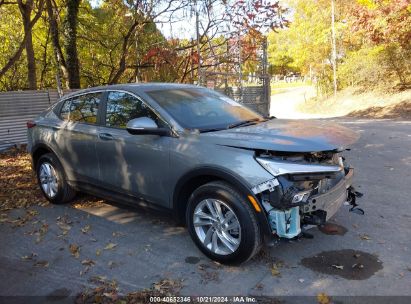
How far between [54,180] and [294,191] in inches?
149

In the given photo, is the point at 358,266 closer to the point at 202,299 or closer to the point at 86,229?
the point at 202,299

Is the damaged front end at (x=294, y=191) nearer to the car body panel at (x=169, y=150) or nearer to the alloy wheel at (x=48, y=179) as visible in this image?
the car body panel at (x=169, y=150)

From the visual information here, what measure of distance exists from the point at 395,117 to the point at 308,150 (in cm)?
1667

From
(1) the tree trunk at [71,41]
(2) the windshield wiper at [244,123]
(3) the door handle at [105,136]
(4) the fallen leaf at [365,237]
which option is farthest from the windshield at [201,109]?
(1) the tree trunk at [71,41]

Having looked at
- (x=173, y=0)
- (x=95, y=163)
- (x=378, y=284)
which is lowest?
(x=378, y=284)

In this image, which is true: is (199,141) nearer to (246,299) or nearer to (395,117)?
(246,299)

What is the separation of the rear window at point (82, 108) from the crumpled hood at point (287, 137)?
184 centimetres

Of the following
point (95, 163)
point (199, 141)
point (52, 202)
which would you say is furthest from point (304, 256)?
point (52, 202)

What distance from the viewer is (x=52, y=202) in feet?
19.8

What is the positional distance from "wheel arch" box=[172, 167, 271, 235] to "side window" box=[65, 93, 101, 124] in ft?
5.53

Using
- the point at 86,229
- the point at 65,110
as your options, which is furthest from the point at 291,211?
the point at 65,110

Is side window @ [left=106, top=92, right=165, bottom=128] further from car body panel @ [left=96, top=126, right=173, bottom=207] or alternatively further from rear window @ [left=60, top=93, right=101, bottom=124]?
rear window @ [left=60, top=93, right=101, bottom=124]

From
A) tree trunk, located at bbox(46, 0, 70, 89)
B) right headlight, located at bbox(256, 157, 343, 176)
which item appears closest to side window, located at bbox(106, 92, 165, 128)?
right headlight, located at bbox(256, 157, 343, 176)

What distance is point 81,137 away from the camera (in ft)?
17.2
